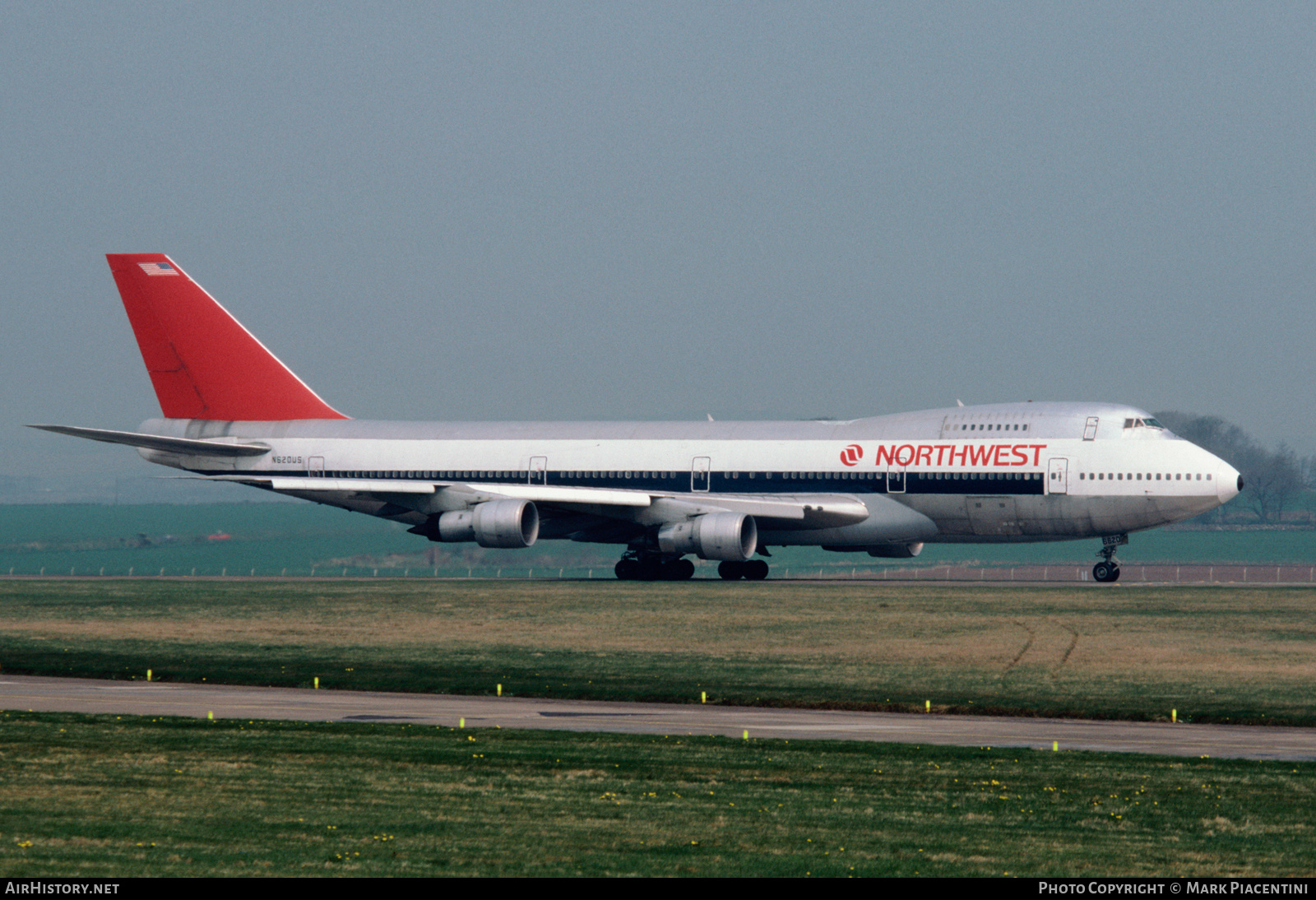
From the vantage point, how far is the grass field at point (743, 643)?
94.7ft

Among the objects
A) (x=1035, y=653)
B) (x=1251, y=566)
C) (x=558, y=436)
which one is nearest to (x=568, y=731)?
(x=1035, y=653)

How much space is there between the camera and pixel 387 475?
62.7 meters

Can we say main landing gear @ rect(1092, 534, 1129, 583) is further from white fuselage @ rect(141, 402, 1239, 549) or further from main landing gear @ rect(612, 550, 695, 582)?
main landing gear @ rect(612, 550, 695, 582)

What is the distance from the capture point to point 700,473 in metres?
58.8

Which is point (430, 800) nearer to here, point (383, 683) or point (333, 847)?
point (333, 847)

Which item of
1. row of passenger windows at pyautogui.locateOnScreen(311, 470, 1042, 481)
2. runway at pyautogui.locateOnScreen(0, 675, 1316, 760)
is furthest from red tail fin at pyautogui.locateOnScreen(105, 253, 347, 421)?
runway at pyautogui.locateOnScreen(0, 675, 1316, 760)

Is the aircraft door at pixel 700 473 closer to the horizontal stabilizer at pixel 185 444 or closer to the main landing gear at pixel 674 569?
the main landing gear at pixel 674 569

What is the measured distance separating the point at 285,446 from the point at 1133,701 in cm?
4375

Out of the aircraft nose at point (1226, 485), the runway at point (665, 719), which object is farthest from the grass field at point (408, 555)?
the runway at point (665, 719)

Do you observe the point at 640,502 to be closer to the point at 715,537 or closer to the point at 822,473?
the point at 715,537

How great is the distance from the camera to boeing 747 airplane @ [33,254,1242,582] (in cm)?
5462

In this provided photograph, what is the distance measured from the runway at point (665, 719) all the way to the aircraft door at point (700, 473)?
30.6 metres

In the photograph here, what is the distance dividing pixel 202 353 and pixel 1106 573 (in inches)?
1416

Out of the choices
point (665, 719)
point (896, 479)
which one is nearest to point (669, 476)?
point (896, 479)
